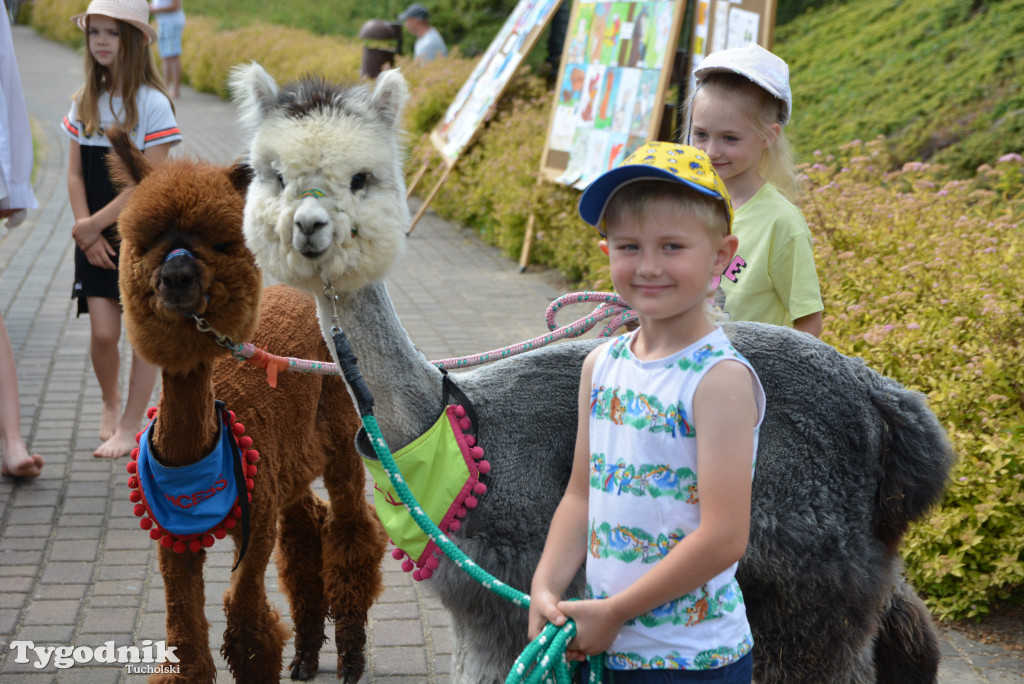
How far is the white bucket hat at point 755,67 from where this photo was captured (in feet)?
8.41

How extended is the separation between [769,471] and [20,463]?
3759 millimetres

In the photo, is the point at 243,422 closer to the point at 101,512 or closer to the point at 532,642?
the point at 532,642

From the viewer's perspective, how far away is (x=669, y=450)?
5.61 feet

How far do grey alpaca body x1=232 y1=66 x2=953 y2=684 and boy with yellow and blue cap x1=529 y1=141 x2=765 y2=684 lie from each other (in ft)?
1.68

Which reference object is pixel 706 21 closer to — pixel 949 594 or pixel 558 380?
pixel 949 594

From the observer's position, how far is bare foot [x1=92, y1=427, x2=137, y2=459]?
506cm

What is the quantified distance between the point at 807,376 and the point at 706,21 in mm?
4708

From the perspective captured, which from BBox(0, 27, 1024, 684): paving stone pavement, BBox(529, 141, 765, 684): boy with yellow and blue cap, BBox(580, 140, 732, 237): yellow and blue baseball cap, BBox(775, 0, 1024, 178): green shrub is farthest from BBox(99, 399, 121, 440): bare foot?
BBox(775, 0, 1024, 178): green shrub

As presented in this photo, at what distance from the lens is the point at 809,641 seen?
240 cm

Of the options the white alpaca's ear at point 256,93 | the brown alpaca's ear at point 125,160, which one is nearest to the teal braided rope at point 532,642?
the white alpaca's ear at point 256,93

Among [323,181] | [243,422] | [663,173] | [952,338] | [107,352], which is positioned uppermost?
[663,173]

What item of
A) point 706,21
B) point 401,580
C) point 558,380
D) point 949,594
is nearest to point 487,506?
point 558,380

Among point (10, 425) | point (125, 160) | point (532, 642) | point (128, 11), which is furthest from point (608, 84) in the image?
point (532, 642)

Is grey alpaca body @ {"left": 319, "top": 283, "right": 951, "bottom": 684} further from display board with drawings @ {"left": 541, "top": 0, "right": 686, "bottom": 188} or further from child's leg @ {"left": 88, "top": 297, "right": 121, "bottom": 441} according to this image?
display board with drawings @ {"left": 541, "top": 0, "right": 686, "bottom": 188}
